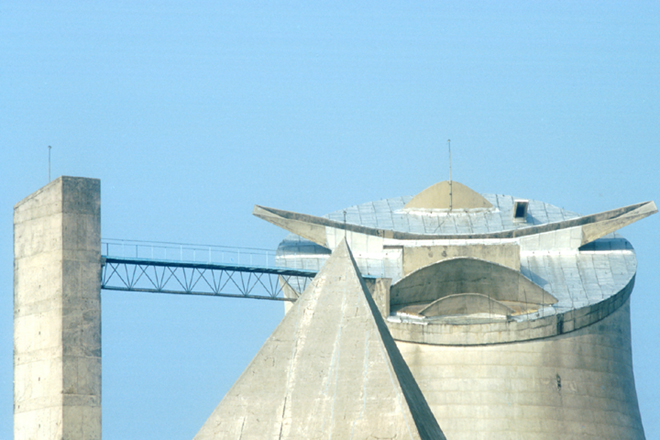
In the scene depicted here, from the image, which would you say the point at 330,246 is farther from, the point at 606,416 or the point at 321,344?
the point at 321,344

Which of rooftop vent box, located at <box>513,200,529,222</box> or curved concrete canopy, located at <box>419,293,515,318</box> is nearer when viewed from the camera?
curved concrete canopy, located at <box>419,293,515,318</box>

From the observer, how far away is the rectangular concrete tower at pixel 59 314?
190 feet

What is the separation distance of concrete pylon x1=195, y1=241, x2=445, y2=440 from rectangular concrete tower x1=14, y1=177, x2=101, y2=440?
21159 millimetres

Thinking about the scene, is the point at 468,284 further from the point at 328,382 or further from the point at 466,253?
the point at 328,382

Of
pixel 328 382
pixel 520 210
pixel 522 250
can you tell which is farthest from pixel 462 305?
pixel 328 382

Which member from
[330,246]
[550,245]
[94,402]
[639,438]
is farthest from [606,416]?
[94,402]

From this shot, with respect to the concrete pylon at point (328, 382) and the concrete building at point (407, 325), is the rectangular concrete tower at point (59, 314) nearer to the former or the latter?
the concrete building at point (407, 325)

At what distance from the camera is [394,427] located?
3653 cm

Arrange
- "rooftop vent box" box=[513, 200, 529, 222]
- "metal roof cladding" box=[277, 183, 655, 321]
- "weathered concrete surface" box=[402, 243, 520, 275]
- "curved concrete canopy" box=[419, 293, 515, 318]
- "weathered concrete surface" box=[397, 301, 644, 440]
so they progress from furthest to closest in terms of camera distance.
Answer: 1. "rooftop vent box" box=[513, 200, 529, 222]
2. "weathered concrete surface" box=[402, 243, 520, 275]
3. "metal roof cladding" box=[277, 183, 655, 321]
4. "curved concrete canopy" box=[419, 293, 515, 318]
5. "weathered concrete surface" box=[397, 301, 644, 440]

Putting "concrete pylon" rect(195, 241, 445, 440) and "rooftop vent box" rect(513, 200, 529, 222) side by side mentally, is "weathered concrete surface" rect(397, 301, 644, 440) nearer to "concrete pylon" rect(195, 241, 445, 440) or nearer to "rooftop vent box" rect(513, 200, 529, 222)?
"rooftop vent box" rect(513, 200, 529, 222)

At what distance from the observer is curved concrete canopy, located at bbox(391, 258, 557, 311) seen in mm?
73375

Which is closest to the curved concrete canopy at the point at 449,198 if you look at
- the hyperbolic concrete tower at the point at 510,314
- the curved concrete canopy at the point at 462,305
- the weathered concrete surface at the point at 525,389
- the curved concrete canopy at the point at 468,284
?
the hyperbolic concrete tower at the point at 510,314

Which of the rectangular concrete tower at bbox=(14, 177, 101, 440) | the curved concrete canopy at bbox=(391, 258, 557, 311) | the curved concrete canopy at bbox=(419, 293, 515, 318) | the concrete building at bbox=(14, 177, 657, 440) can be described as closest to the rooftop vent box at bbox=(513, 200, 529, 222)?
the concrete building at bbox=(14, 177, 657, 440)

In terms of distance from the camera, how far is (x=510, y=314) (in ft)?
237
